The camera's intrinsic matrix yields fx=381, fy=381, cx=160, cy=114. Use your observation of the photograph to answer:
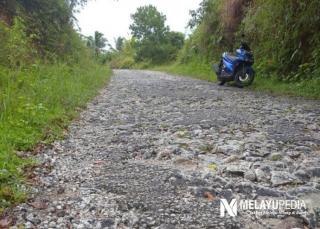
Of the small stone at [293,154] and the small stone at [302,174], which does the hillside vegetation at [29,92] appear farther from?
the small stone at [293,154]

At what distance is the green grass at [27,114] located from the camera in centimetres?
302

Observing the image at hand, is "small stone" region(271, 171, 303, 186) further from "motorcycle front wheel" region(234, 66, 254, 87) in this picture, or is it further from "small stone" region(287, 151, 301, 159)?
"motorcycle front wheel" region(234, 66, 254, 87)

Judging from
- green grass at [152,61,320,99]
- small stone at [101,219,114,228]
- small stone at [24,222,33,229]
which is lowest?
small stone at [24,222,33,229]

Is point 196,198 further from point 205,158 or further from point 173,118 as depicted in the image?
point 173,118

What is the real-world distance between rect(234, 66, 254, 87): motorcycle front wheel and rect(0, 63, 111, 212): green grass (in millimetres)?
4481

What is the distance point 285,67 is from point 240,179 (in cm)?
862

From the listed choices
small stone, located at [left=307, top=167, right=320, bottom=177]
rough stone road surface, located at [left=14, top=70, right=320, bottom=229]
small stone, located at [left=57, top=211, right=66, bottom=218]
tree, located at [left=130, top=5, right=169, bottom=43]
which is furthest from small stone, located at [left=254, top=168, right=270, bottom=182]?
tree, located at [left=130, top=5, right=169, bottom=43]

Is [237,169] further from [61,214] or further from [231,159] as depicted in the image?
[61,214]

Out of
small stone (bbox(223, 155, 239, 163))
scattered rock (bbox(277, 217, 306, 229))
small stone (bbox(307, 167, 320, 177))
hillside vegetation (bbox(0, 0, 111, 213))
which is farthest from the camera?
small stone (bbox(223, 155, 239, 163))

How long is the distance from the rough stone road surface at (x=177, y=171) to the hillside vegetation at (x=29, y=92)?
0.20 meters

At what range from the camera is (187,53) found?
24.2m

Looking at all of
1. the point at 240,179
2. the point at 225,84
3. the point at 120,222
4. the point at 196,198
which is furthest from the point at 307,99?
the point at 120,222

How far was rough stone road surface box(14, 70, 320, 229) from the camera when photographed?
7.99 feet

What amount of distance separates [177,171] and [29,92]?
12.4 feet
